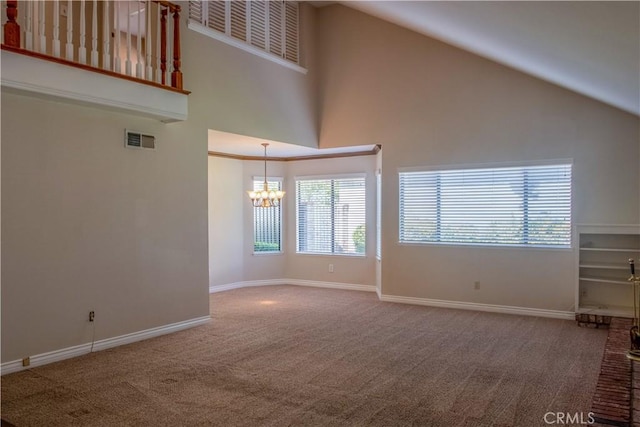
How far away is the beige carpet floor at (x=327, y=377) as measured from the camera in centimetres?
321

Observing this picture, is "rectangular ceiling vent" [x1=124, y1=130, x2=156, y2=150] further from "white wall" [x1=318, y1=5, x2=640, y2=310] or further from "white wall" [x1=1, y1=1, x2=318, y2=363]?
"white wall" [x1=318, y1=5, x2=640, y2=310]

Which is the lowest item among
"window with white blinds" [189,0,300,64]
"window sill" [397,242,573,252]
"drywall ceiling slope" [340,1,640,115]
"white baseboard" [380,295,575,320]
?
"white baseboard" [380,295,575,320]

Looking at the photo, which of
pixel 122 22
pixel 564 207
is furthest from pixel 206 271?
pixel 564 207

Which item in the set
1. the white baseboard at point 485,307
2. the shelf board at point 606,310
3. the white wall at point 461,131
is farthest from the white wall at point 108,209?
the shelf board at point 606,310

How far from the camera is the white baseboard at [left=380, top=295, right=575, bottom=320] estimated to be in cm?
609

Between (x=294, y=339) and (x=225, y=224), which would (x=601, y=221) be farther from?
(x=225, y=224)

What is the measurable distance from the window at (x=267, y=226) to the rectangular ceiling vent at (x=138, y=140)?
3717 millimetres

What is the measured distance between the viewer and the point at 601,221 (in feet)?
19.3

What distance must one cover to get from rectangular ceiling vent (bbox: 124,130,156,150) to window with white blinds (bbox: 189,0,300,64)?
164cm

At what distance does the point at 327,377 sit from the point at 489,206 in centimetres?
389

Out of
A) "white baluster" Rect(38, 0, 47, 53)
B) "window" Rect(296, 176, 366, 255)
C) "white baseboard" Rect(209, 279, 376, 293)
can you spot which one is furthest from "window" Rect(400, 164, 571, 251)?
"white baluster" Rect(38, 0, 47, 53)

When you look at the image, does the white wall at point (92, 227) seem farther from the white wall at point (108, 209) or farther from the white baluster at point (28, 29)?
the white baluster at point (28, 29)

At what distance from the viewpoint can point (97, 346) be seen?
4.71 metres

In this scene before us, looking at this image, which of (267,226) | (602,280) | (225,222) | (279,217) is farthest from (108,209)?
(602,280)
